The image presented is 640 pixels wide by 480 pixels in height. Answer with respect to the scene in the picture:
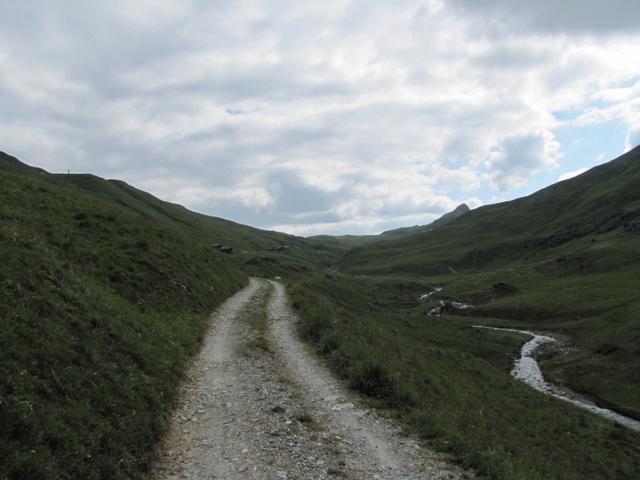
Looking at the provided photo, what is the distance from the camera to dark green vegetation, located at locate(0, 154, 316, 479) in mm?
10162

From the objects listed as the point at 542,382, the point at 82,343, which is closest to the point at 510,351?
the point at 542,382

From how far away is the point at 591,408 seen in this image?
42.5 m

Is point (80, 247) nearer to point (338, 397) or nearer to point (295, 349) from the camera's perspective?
point (295, 349)

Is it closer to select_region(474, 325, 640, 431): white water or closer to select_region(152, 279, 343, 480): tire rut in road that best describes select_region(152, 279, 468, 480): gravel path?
select_region(152, 279, 343, 480): tire rut in road

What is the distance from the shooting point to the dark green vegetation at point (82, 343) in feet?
33.3

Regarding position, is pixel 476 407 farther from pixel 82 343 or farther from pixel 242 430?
pixel 82 343

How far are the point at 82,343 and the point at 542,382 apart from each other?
51.1m

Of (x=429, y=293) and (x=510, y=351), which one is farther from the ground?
(x=429, y=293)

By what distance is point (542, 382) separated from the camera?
5066 cm

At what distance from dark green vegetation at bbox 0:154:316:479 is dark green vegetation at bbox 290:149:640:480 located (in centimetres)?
885

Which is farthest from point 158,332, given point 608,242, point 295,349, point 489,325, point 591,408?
point 608,242

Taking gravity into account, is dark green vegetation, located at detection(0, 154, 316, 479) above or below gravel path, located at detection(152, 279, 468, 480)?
above

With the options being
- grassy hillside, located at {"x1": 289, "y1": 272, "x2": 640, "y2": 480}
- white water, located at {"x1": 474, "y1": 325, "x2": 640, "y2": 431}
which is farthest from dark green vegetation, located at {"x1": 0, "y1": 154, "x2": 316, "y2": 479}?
white water, located at {"x1": 474, "y1": 325, "x2": 640, "y2": 431}

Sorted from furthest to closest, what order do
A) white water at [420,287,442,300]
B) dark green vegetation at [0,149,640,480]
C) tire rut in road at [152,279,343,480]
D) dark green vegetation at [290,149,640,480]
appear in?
white water at [420,287,442,300]
dark green vegetation at [290,149,640,480]
tire rut in road at [152,279,343,480]
dark green vegetation at [0,149,640,480]
